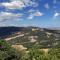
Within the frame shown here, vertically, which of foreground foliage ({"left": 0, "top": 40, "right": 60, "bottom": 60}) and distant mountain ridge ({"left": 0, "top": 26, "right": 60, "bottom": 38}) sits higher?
distant mountain ridge ({"left": 0, "top": 26, "right": 60, "bottom": 38})

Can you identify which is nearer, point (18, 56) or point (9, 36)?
point (18, 56)

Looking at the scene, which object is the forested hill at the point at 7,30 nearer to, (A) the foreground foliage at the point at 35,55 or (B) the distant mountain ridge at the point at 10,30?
(B) the distant mountain ridge at the point at 10,30

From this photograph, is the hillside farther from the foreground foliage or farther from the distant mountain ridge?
the foreground foliage

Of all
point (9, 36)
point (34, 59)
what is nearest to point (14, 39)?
point (9, 36)

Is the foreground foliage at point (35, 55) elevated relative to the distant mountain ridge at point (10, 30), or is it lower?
lower

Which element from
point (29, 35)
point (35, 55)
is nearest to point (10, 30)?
point (29, 35)

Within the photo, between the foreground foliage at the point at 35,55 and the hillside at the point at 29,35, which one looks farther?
the hillside at the point at 29,35

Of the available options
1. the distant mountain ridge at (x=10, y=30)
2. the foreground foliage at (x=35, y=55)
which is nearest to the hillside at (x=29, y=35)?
the distant mountain ridge at (x=10, y=30)

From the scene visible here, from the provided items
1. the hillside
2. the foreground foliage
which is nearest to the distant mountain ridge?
the hillside

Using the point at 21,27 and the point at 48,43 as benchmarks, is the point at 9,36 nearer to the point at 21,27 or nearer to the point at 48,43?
the point at 21,27

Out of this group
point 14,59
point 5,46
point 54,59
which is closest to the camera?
point 54,59

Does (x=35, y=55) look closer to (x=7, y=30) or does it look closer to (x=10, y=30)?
(x=10, y=30)
